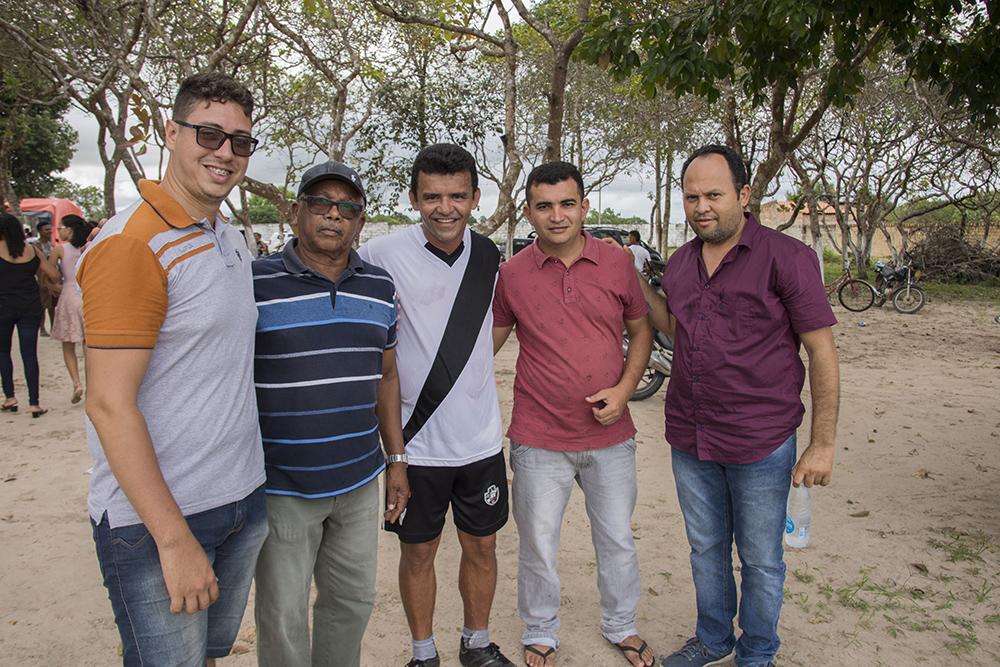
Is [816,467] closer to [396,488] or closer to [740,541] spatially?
[740,541]

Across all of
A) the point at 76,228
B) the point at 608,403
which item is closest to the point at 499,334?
the point at 608,403

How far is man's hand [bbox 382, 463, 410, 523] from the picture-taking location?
259 cm

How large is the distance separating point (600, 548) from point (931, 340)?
10431 millimetres

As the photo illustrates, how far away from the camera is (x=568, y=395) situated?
279 cm

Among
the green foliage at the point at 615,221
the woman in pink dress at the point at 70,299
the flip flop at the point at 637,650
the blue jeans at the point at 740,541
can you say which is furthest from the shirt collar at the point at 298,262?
the green foliage at the point at 615,221

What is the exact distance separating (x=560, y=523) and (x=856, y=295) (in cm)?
1399

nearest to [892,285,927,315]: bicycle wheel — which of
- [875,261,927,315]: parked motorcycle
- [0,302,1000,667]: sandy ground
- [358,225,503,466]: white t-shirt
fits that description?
[875,261,927,315]: parked motorcycle

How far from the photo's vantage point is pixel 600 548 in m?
2.93

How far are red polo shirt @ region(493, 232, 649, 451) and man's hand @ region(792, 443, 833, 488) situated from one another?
0.71m

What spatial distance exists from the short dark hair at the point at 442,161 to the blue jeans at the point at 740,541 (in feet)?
4.90

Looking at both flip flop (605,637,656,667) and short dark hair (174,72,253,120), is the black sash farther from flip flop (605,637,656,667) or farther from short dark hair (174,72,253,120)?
flip flop (605,637,656,667)

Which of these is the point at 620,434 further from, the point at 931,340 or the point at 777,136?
the point at 931,340

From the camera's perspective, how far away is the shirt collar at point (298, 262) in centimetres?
215

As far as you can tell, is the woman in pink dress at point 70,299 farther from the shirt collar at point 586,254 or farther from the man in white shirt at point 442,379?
the shirt collar at point 586,254
